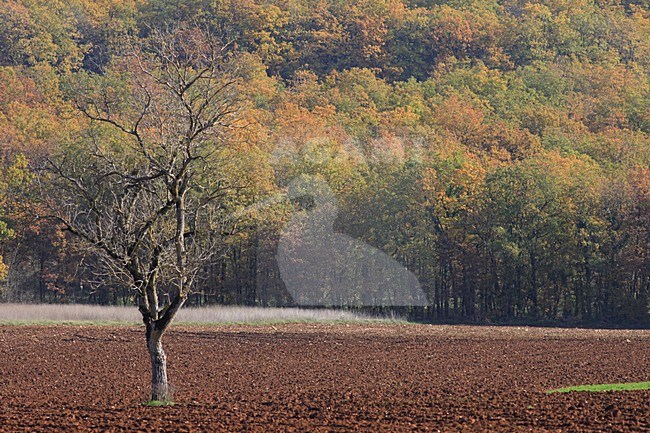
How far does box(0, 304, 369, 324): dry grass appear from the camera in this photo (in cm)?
4738

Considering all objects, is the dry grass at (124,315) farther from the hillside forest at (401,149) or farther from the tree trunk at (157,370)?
the tree trunk at (157,370)

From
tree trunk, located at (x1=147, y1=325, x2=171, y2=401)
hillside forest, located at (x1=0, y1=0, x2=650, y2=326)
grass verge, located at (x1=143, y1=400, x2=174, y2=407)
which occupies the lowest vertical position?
grass verge, located at (x1=143, y1=400, x2=174, y2=407)

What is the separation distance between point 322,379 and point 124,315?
25482mm

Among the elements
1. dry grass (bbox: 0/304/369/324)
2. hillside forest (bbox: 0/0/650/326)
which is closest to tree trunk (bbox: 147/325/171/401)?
hillside forest (bbox: 0/0/650/326)

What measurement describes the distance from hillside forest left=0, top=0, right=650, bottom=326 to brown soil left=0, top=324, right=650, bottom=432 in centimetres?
358

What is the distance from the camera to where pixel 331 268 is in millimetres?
70625

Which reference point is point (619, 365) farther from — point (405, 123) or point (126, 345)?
point (405, 123)

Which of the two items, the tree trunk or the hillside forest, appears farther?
the hillside forest

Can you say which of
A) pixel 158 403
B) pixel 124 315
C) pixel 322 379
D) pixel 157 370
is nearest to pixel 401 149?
pixel 124 315

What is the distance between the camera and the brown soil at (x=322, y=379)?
1717 centimetres

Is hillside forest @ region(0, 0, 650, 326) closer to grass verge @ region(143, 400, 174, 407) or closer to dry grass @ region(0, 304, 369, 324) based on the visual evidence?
grass verge @ region(143, 400, 174, 407)

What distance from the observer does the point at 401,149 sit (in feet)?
271

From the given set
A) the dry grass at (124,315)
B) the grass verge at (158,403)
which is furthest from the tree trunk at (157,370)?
the dry grass at (124,315)

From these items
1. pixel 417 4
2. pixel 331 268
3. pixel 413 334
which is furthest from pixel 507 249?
pixel 417 4
